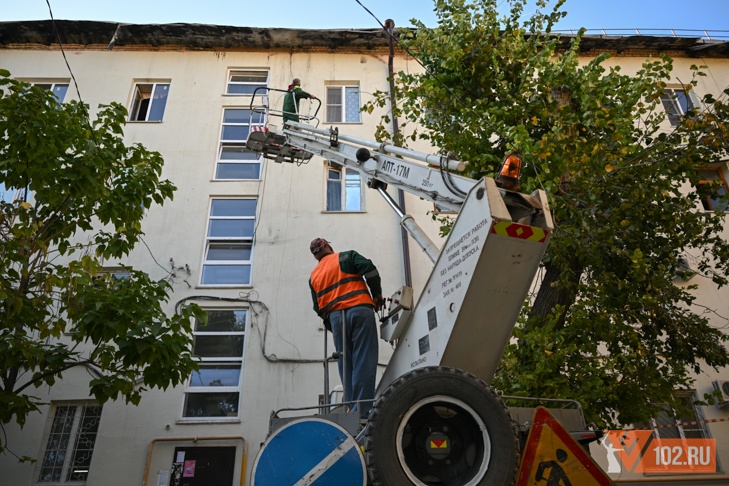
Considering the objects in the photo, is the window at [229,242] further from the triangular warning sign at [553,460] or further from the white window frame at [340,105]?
the triangular warning sign at [553,460]

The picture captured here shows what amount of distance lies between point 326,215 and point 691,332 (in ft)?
25.1

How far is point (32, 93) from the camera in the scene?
7449mm

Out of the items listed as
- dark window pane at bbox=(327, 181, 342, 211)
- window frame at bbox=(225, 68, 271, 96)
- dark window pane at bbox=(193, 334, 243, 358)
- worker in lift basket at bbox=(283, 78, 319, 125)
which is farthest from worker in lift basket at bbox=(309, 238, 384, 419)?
window frame at bbox=(225, 68, 271, 96)

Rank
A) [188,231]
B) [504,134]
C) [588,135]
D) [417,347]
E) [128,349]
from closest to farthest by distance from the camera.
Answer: [417,347]
[128,349]
[504,134]
[588,135]
[188,231]

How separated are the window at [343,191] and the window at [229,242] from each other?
6.14ft

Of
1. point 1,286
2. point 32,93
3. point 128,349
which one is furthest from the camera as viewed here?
point 32,93

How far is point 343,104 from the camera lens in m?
15.1

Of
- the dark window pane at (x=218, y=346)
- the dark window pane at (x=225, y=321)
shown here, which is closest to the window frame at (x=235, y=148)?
the dark window pane at (x=225, y=321)

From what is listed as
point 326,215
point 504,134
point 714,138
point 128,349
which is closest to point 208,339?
point 326,215

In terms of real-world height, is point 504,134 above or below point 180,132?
below

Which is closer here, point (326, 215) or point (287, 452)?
point (287, 452)

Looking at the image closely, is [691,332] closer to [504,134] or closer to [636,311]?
[636,311]

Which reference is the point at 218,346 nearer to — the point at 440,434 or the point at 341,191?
the point at 341,191

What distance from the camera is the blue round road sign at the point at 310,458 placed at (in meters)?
3.48
